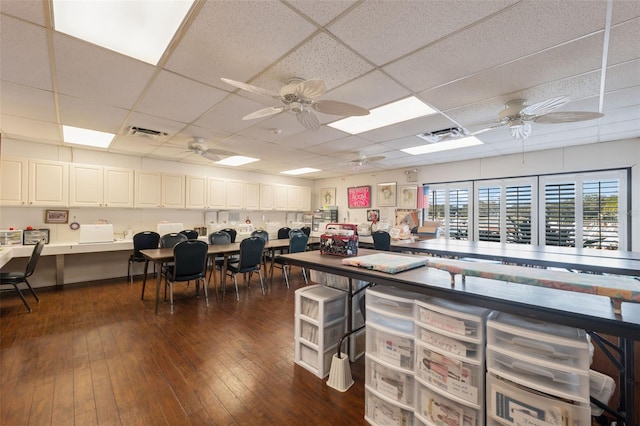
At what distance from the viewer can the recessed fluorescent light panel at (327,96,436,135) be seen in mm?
3020

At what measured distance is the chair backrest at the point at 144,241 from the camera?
4.95 meters

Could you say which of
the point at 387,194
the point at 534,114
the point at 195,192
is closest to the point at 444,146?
the point at 534,114

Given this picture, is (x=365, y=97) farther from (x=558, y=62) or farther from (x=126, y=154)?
(x=126, y=154)

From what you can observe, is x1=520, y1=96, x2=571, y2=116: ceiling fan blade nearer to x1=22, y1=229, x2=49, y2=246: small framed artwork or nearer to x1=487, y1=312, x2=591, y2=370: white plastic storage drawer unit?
x1=487, y1=312, x2=591, y2=370: white plastic storage drawer unit

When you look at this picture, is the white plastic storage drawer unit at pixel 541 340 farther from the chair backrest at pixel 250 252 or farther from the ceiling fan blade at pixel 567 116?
the chair backrest at pixel 250 252

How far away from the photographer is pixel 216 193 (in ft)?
21.4

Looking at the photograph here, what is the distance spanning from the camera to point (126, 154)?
5.50 m

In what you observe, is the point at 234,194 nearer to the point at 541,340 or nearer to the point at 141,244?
the point at 141,244

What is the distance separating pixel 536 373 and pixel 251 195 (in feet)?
22.1

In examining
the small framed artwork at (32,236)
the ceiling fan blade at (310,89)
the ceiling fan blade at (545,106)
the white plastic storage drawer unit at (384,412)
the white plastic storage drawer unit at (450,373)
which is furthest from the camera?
the small framed artwork at (32,236)

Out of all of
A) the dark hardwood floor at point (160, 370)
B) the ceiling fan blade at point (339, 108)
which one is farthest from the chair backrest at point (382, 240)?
the ceiling fan blade at point (339, 108)

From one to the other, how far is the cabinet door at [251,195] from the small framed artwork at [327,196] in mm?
2441

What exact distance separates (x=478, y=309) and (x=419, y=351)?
1.31ft

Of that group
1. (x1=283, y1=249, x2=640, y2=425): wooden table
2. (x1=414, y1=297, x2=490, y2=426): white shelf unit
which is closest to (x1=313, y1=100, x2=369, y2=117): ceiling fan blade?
(x1=283, y1=249, x2=640, y2=425): wooden table
